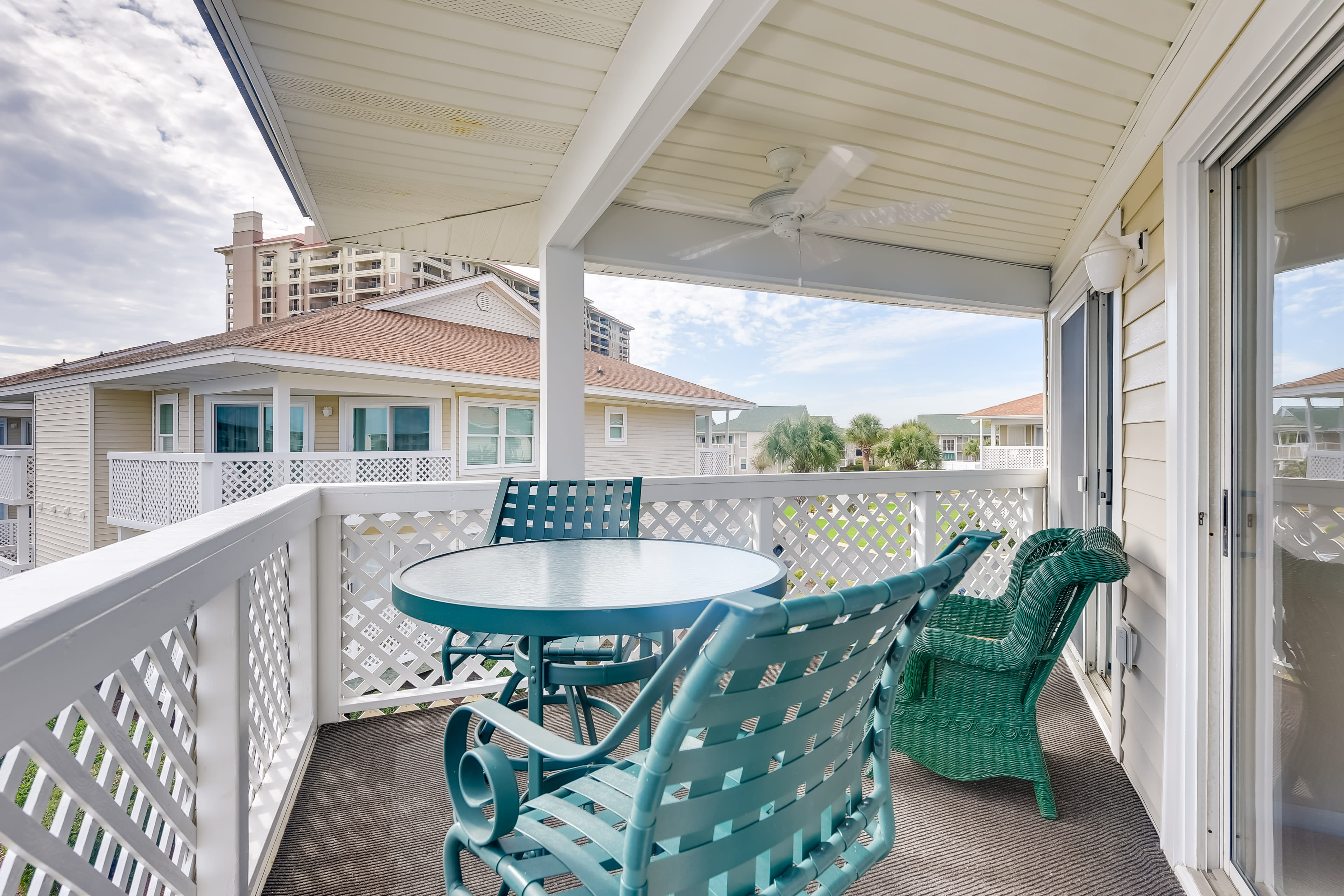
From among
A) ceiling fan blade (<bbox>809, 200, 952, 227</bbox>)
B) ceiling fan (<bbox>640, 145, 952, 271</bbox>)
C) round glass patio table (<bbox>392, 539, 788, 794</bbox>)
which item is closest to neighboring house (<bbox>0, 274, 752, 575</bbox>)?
ceiling fan (<bbox>640, 145, 952, 271</bbox>)

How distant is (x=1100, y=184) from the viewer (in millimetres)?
2951

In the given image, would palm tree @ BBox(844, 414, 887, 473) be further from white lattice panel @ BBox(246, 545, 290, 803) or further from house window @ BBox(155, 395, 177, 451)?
white lattice panel @ BBox(246, 545, 290, 803)

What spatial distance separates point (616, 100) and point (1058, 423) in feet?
11.0

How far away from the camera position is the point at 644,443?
37.7ft

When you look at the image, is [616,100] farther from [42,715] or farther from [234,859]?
[234,859]

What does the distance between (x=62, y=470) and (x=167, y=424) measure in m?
1.82

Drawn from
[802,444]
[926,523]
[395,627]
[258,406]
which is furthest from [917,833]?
[802,444]

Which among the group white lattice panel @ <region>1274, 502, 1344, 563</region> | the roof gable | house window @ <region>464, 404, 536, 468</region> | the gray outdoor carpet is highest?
the roof gable

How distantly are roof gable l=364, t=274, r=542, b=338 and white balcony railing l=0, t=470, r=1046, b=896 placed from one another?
6686 millimetres

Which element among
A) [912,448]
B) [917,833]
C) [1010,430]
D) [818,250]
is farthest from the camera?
[912,448]

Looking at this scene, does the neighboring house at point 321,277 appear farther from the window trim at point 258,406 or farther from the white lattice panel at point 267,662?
the window trim at point 258,406

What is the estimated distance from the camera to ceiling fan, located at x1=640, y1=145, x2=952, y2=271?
260 cm

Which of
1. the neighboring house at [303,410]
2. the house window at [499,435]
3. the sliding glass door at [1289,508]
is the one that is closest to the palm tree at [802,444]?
the neighboring house at [303,410]

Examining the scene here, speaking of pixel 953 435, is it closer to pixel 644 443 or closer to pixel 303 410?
pixel 644 443
